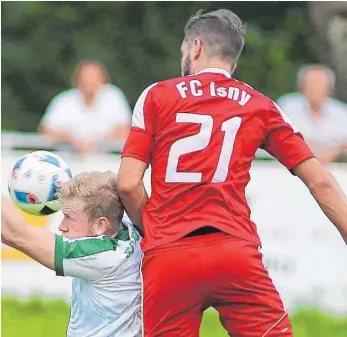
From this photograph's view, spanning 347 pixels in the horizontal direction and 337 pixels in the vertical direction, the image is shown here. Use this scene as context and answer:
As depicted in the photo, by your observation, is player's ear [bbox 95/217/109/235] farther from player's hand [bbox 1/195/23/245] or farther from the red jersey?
player's hand [bbox 1/195/23/245]

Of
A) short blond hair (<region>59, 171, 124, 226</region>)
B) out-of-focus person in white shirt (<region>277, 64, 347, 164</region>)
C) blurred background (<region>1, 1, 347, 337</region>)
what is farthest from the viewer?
out-of-focus person in white shirt (<region>277, 64, 347, 164</region>)

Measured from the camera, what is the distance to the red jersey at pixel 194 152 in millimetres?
5184

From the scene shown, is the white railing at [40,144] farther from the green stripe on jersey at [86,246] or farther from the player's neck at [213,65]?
the green stripe on jersey at [86,246]

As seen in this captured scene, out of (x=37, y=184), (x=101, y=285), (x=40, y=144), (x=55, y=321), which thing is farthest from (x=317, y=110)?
(x=101, y=285)

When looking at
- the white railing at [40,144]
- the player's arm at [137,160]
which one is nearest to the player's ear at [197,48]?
the player's arm at [137,160]

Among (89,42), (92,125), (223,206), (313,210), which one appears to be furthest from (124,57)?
(223,206)

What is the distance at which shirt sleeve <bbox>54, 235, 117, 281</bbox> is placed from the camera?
198 inches

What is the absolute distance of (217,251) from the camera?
5145 mm

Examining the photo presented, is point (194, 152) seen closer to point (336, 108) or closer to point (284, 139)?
point (284, 139)

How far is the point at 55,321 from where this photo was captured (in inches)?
356

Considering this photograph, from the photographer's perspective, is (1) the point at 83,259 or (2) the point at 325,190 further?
(2) the point at 325,190

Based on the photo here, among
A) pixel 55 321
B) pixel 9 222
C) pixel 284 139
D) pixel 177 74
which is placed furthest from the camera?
pixel 177 74

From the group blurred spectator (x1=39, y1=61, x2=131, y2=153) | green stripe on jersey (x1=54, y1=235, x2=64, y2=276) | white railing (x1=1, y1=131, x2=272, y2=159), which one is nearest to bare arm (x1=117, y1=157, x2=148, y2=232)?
green stripe on jersey (x1=54, y1=235, x2=64, y2=276)

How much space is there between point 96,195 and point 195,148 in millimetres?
481
